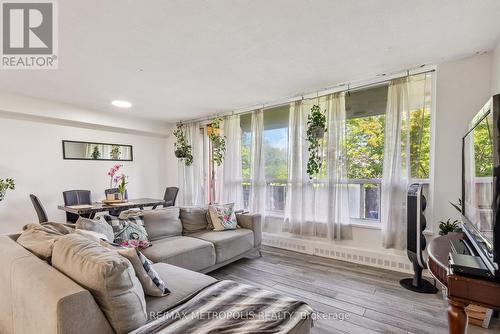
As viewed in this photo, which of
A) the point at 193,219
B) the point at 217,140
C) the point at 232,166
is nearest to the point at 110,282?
the point at 193,219

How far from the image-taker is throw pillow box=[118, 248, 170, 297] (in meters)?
1.49

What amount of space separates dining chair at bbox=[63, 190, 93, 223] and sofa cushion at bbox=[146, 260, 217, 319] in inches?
116

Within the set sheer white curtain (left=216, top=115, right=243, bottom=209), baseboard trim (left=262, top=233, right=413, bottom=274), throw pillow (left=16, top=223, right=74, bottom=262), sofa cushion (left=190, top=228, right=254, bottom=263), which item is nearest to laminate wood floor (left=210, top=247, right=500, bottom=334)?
baseboard trim (left=262, top=233, right=413, bottom=274)

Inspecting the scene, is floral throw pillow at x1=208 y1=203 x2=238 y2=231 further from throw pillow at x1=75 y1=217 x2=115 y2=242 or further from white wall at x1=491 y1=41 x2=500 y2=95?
white wall at x1=491 y1=41 x2=500 y2=95

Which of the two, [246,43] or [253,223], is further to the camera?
[253,223]

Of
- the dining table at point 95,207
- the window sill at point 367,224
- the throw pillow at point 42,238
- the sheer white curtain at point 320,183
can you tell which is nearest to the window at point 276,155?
the sheer white curtain at point 320,183

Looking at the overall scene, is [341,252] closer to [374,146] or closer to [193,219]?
[374,146]

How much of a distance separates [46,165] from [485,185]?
18.7 feet

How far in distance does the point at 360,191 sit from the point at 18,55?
14.4 ft

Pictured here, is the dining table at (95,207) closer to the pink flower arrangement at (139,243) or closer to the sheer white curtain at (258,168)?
the pink flower arrangement at (139,243)

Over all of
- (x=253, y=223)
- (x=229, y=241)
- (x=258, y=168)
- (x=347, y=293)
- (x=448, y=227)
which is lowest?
(x=347, y=293)

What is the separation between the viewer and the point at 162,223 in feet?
9.91

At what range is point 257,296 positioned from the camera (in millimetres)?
1512

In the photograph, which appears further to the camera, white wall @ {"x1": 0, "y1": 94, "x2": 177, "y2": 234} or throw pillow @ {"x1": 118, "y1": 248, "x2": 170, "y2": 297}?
white wall @ {"x1": 0, "y1": 94, "x2": 177, "y2": 234}
